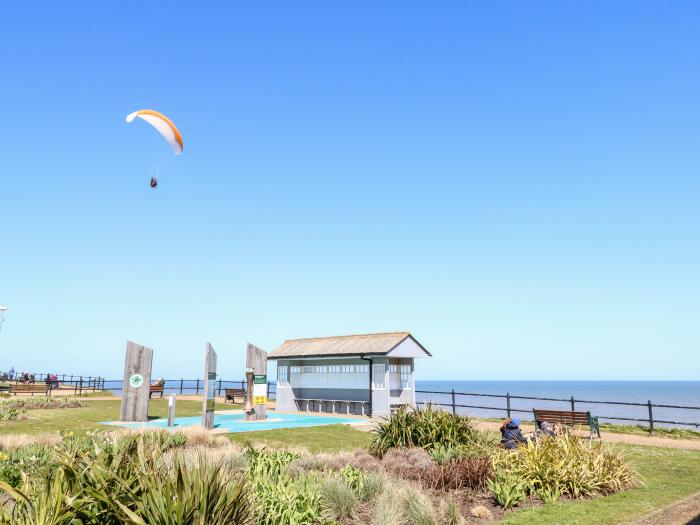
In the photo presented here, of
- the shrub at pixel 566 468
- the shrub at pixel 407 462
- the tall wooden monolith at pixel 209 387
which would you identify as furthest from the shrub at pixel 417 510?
the tall wooden monolith at pixel 209 387

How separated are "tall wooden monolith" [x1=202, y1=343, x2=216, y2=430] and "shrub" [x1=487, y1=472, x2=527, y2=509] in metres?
13.5

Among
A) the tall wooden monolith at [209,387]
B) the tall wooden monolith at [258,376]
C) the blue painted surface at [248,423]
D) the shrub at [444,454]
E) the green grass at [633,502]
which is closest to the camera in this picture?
the green grass at [633,502]

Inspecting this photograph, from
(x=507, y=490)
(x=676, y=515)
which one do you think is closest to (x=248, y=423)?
(x=507, y=490)

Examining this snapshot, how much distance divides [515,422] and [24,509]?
10407 millimetres

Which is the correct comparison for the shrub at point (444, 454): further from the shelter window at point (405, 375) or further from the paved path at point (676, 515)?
the shelter window at point (405, 375)

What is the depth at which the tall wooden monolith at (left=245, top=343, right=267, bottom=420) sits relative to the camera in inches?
994

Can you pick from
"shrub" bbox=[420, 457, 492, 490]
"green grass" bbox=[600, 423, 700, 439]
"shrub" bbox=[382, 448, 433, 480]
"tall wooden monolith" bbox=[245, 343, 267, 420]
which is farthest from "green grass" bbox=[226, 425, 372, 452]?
"green grass" bbox=[600, 423, 700, 439]

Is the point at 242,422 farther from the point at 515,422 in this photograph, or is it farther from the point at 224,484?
the point at 224,484

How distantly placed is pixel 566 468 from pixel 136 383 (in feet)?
62.9

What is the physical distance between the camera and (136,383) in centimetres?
2314

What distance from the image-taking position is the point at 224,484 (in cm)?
570

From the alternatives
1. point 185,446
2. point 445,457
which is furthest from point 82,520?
point 185,446

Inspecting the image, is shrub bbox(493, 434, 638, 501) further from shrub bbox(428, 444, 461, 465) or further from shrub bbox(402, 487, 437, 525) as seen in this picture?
shrub bbox(402, 487, 437, 525)

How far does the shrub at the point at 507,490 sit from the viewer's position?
28.6 ft
